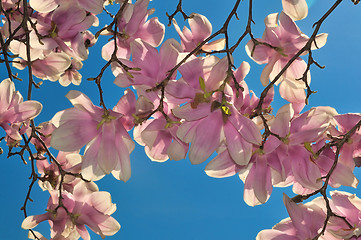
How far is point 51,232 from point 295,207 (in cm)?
76

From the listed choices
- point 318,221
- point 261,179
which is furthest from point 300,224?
point 261,179

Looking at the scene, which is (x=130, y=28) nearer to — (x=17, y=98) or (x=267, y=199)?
(x=17, y=98)

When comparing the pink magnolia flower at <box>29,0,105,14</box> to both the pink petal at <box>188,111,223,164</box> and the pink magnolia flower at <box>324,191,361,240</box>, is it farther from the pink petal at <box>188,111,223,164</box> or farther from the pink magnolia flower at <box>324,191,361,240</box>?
the pink magnolia flower at <box>324,191,361,240</box>

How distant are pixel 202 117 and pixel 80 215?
2.00 feet

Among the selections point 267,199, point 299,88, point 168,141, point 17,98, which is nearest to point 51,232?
point 17,98

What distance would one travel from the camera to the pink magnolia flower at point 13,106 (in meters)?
1.00

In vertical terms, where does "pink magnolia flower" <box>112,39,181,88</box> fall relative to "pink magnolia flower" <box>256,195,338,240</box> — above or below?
above

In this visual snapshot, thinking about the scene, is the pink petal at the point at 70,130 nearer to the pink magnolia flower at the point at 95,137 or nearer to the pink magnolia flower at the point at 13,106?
the pink magnolia flower at the point at 95,137

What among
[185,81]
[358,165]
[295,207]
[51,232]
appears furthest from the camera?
[51,232]

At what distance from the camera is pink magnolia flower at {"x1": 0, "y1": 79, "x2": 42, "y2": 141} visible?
995mm

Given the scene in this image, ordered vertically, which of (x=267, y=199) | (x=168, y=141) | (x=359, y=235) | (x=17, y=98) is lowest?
(x=359, y=235)

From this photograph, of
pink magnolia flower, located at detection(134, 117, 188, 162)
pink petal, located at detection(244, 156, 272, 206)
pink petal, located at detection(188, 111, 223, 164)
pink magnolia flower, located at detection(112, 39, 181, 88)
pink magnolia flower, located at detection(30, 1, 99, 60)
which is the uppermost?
pink magnolia flower, located at detection(30, 1, 99, 60)

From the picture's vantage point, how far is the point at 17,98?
1.02 meters

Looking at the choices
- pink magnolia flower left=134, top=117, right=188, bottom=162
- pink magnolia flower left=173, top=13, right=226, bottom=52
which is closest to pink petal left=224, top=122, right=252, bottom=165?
pink magnolia flower left=134, top=117, right=188, bottom=162
